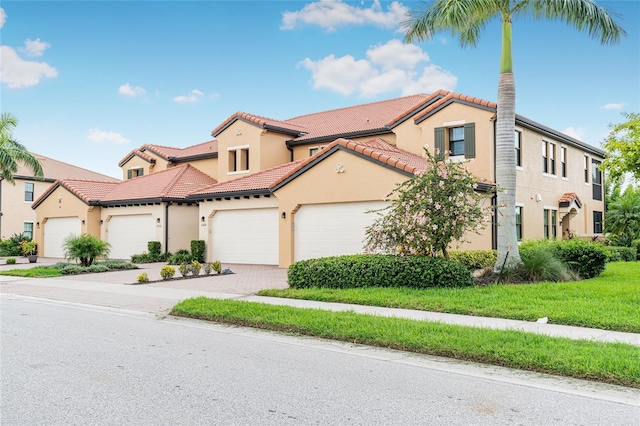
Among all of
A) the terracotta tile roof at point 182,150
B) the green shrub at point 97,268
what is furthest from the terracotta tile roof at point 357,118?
the green shrub at point 97,268

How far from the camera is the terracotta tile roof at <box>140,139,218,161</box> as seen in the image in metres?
32.7

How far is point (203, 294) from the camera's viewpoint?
45.3ft

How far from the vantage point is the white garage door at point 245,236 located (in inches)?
909

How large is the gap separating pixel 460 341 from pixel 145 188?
24543 millimetres

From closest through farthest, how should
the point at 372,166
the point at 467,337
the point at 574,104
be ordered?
the point at 467,337, the point at 372,166, the point at 574,104

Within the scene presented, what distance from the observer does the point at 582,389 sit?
5.88 metres

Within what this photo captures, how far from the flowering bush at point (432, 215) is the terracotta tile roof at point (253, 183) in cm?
935

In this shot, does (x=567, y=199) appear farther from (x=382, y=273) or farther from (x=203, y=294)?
(x=203, y=294)

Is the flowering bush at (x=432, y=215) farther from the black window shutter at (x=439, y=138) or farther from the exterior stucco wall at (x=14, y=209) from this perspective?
the exterior stucco wall at (x=14, y=209)

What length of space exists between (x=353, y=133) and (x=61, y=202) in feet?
59.2

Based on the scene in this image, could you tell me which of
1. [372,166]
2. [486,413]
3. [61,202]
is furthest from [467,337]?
[61,202]

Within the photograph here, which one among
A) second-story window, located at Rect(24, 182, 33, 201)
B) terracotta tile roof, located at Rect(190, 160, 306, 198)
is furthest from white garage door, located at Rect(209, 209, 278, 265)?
second-story window, located at Rect(24, 182, 33, 201)

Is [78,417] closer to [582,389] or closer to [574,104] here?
[582,389]

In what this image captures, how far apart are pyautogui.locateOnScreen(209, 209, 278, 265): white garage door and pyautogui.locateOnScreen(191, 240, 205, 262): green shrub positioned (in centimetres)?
46
